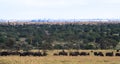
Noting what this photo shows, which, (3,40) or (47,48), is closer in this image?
(47,48)

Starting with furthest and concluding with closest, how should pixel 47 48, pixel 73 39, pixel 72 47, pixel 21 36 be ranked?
pixel 21 36 → pixel 73 39 → pixel 72 47 → pixel 47 48

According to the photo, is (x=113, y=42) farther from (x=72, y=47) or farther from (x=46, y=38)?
(x=46, y=38)

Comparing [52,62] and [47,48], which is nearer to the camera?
[52,62]

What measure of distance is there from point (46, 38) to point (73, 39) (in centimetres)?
587

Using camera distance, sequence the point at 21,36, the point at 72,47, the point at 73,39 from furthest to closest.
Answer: the point at 21,36
the point at 73,39
the point at 72,47

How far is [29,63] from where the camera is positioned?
32.6m

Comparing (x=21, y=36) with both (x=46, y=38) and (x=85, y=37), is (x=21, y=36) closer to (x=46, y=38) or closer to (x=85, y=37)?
(x=46, y=38)

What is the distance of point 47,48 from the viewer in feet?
193

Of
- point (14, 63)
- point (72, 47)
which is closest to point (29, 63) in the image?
point (14, 63)

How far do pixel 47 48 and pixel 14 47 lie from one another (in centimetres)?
652

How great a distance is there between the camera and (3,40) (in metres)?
67.6

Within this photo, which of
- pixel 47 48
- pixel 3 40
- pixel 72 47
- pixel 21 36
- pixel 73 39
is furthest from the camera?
pixel 21 36

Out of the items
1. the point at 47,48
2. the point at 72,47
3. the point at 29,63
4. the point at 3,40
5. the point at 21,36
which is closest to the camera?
the point at 29,63

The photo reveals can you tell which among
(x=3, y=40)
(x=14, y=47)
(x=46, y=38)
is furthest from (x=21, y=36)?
(x=14, y=47)
